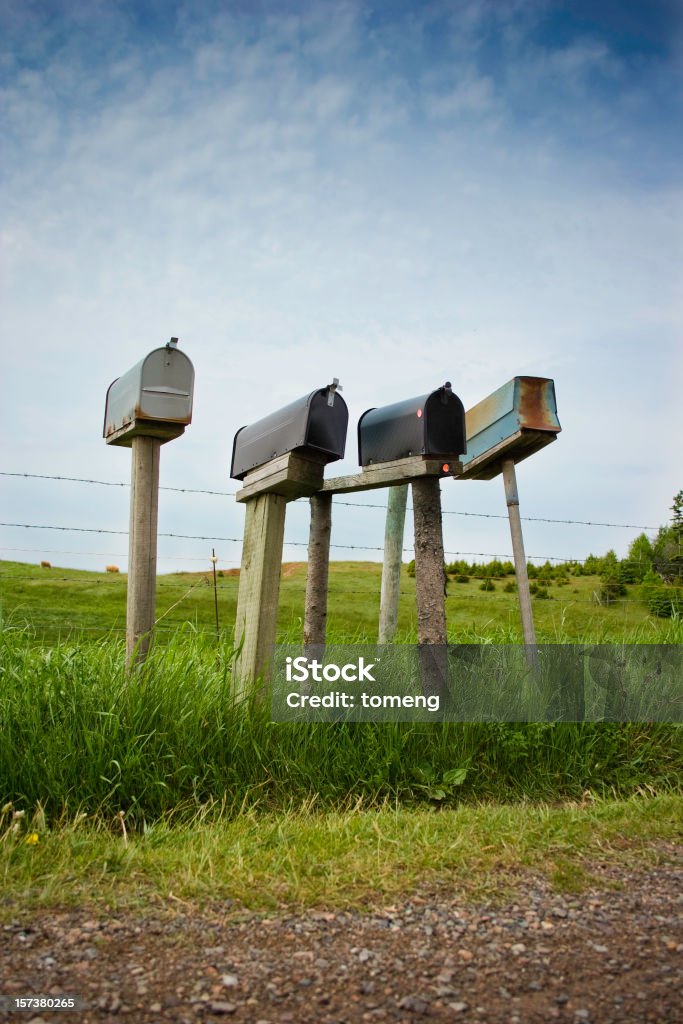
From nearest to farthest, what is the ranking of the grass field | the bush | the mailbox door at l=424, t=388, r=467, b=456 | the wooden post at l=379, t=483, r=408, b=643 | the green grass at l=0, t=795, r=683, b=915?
the green grass at l=0, t=795, r=683, b=915
the grass field
the mailbox door at l=424, t=388, r=467, b=456
the wooden post at l=379, t=483, r=408, b=643
the bush

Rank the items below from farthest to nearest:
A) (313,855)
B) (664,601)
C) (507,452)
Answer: (664,601) < (507,452) < (313,855)

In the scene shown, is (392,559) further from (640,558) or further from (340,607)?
(640,558)

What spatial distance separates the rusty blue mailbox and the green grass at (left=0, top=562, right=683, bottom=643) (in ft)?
4.81

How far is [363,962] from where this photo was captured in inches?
99.1

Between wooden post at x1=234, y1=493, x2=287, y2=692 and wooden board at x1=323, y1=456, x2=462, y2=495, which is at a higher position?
wooden board at x1=323, y1=456, x2=462, y2=495

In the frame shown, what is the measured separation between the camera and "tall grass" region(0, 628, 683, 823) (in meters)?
3.84

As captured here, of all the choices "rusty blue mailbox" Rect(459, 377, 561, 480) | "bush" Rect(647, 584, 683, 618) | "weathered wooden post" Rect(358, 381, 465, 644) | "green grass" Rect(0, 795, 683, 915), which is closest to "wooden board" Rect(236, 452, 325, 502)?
"weathered wooden post" Rect(358, 381, 465, 644)

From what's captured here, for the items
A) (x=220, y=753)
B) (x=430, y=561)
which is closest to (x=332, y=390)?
(x=430, y=561)

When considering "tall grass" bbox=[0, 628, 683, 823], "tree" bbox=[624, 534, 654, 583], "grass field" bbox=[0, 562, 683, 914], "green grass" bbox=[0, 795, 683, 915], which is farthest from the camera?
"tree" bbox=[624, 534, 654, 583]

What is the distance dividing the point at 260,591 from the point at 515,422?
207 centimetres

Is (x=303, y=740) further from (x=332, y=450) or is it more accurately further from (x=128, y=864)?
(x=332, y=450)

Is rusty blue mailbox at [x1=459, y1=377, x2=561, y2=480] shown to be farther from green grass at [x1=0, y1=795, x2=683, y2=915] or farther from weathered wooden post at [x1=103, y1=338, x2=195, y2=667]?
green grass at [x1=0, y1=795, x2=683, y2=915]

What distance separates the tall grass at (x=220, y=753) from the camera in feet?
→ 12.6

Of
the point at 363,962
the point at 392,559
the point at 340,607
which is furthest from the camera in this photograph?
the point at 340,607
